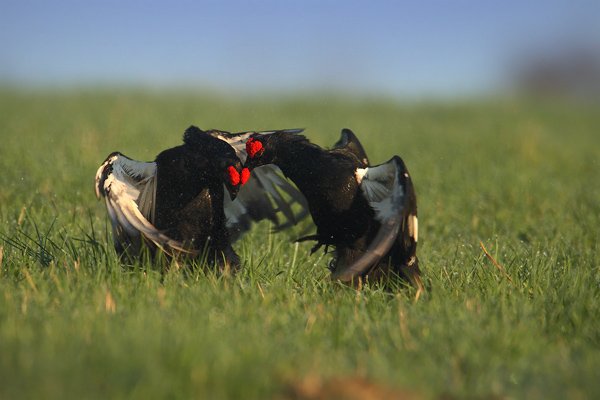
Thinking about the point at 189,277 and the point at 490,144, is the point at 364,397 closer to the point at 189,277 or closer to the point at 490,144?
the point at 189,277

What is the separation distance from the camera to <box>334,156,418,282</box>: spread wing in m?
4.23

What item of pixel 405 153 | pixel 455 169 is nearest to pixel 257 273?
pixel 455 169

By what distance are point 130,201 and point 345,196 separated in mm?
1375

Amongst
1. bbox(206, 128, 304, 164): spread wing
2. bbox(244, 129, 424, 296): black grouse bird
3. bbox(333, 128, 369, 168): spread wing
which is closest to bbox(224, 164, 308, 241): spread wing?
bbox(333, 128, 369, 168): spread wing

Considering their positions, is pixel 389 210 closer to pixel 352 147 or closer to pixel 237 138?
pixel 352 147

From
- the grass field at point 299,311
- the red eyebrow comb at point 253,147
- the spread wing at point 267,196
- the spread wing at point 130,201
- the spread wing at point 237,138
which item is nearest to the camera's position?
the grass field at point 299,311

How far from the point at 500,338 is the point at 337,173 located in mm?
1581

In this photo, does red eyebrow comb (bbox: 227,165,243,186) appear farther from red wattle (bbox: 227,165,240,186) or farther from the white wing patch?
the white wing patch

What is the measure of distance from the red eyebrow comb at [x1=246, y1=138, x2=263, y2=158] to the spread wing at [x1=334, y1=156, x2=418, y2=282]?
2.19 ft

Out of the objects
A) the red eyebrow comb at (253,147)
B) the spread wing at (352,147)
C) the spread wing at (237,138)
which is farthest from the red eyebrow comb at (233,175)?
the spread wing at (352,147)

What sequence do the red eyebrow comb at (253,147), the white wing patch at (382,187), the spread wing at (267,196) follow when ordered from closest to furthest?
the white wing patch at (382,187) < the red eyebrow comb at (253,147) < the spread wing at (267,196)

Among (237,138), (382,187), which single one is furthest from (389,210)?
(237,138)

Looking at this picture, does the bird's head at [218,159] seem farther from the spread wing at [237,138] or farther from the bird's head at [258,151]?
the spread wing at [237,138]

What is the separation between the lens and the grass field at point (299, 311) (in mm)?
2908
